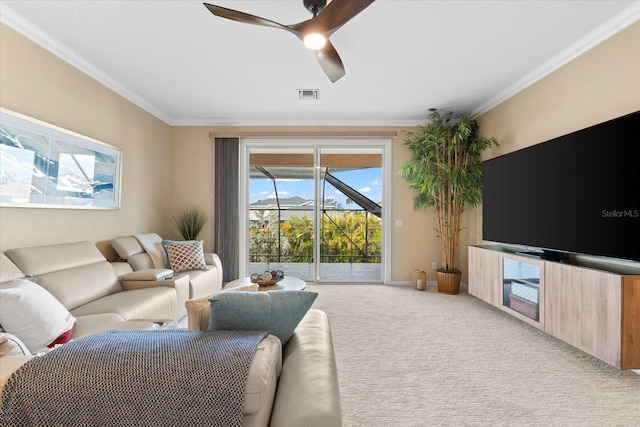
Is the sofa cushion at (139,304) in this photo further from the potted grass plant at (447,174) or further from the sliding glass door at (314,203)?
the potted grass plant at (447,174)

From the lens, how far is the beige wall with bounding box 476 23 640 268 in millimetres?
2416

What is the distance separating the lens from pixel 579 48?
9.23 ft

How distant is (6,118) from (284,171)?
11.0 ft

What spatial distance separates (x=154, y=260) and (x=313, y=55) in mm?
2778

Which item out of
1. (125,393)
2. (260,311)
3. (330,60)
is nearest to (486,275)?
(330,60)

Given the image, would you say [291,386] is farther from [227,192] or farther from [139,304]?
[227,192]

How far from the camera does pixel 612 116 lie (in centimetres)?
253

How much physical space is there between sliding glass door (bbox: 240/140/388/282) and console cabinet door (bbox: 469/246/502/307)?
58.8 inches

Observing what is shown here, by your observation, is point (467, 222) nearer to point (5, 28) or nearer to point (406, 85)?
point (406, 85)

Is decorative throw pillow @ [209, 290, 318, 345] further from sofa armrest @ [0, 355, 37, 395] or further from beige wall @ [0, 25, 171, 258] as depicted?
beige wall @ [0, 25, 171, 258]

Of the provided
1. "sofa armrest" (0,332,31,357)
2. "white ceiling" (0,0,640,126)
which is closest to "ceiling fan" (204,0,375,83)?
"white ceiling" (0,0,640,126)

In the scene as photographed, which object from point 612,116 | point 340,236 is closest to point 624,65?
point 612,116

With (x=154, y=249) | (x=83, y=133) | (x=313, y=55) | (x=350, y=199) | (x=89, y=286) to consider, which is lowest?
(x=89, y=286)
